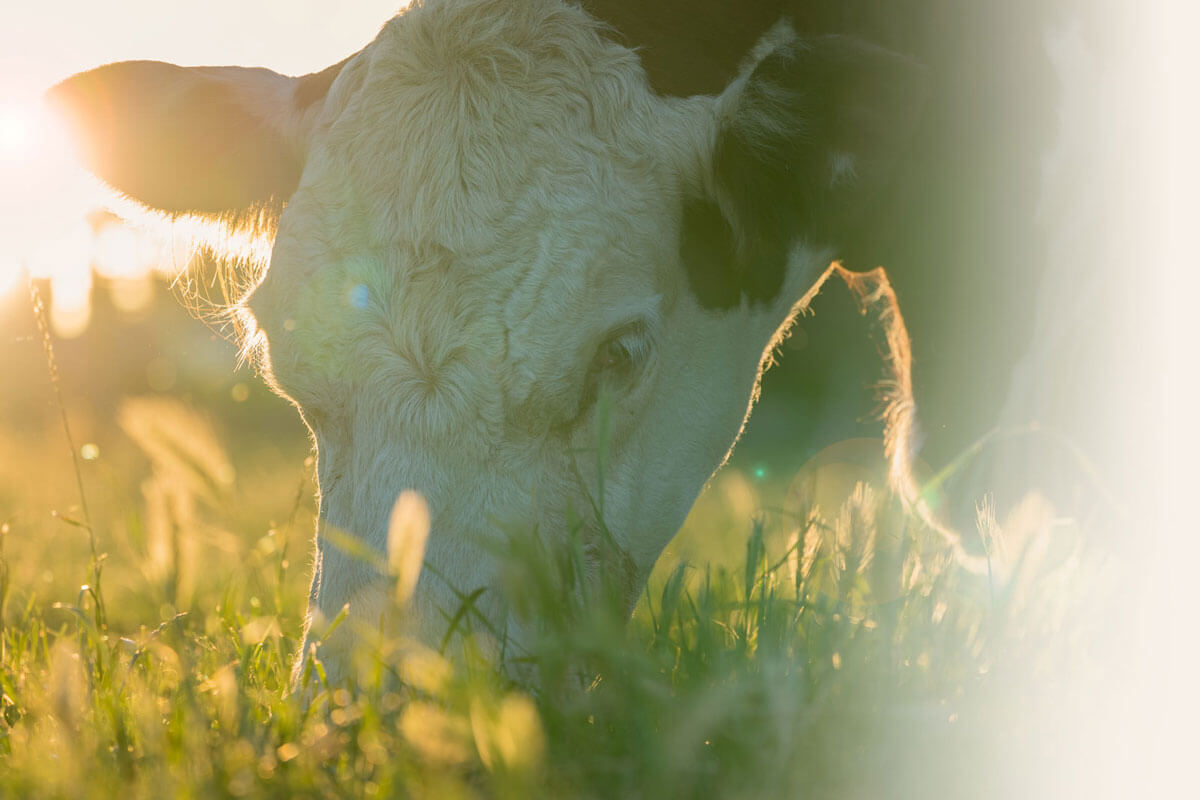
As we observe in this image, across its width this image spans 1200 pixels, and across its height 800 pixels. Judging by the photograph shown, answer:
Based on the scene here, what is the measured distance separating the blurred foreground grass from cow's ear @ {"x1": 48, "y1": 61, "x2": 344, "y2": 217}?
1005 mm

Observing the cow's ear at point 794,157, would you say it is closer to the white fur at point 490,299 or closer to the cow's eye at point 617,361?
the white fur at point 490,299

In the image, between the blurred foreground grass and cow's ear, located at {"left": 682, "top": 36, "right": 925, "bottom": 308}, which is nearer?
the blurred foreground grass

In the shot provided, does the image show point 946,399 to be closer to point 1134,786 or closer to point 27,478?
point 1134,786

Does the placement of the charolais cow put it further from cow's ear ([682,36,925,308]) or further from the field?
the field

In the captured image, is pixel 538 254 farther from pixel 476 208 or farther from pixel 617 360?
pixel 617 360

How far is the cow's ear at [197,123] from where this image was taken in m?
2.89

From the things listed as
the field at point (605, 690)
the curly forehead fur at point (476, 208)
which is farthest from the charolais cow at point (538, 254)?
the field at point (605, 690)

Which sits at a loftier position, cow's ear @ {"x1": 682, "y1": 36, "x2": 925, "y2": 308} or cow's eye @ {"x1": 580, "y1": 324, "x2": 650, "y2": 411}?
cow's ear @ {"x1": 682, "y1": 36, "x2": 925, "y2": 308}

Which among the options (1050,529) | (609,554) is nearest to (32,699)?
(609,554)

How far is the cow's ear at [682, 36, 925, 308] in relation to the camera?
7.48 feet

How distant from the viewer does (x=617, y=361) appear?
2340 millimetres

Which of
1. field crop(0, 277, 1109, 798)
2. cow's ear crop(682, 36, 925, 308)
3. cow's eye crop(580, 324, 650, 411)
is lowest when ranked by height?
field crop(0, 277, 1109, 798)

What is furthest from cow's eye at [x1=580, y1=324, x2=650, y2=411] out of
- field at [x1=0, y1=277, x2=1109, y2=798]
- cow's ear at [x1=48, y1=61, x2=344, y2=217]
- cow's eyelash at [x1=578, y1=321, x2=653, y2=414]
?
cow's ear at [x1=48, y1=61, x2=344, y2=217]

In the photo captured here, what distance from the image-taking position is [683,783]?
141 centimetres
